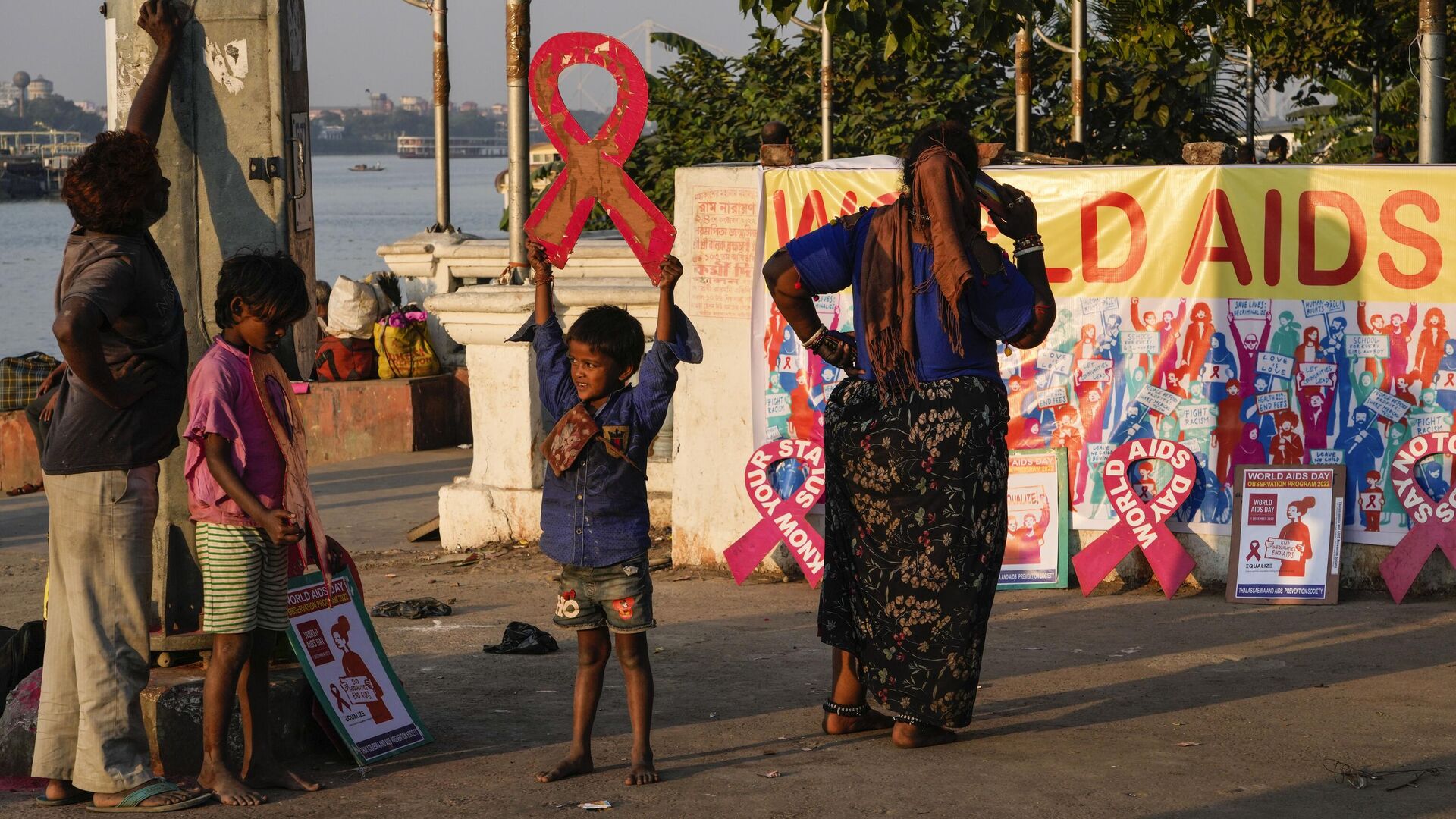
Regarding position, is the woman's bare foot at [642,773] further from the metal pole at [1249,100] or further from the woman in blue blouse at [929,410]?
the metal pole at [1249,100]

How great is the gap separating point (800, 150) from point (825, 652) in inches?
737

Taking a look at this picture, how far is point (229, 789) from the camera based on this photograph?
13.7 feet

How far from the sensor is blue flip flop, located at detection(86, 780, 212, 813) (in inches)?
162

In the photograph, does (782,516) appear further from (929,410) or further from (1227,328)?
(929,410)

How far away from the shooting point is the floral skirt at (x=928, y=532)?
455 cm

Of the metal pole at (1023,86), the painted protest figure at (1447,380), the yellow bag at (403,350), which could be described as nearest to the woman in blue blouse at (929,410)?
the painted protest figure at (1447,380)

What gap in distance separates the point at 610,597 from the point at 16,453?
26.4 feet

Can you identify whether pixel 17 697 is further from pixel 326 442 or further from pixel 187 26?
pixel 326 442

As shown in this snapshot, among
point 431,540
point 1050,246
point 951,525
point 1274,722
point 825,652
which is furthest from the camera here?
point 431,540

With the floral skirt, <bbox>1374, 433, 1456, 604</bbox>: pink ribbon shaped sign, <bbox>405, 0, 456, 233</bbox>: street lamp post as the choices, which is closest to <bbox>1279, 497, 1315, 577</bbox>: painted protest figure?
<bbox>1374, 433, 1456, 604</bbox>: pink ribbon shaped sign

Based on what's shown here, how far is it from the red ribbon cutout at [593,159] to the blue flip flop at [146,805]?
186 centimetres

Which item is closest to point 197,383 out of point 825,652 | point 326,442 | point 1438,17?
point 825,652

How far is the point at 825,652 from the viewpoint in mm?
5941

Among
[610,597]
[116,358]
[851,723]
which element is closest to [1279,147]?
[851,723]
